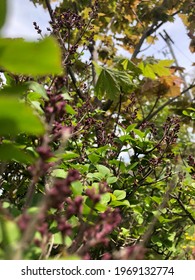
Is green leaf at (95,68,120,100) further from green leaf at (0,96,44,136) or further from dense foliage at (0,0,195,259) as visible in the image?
green leaf at (0,96,44,136)

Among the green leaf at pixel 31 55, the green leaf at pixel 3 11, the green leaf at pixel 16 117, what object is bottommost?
the green leaf at pixel 16 117

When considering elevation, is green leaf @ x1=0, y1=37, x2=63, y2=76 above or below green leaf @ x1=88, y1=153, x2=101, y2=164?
above

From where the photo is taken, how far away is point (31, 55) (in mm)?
415

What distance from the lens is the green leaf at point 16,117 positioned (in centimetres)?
43

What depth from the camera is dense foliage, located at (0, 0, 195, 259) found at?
1.77 feet

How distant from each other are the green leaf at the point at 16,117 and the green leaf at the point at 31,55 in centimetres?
4

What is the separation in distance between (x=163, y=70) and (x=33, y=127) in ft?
10.7

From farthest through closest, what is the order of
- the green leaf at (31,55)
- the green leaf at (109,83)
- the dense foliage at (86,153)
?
the green leaf at (109,83) → the dense foliage at (86,153) → the green leaf at (31,55)

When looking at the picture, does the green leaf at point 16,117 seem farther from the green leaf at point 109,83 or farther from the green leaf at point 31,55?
the green leaf at point 109,83

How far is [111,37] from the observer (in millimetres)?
5535

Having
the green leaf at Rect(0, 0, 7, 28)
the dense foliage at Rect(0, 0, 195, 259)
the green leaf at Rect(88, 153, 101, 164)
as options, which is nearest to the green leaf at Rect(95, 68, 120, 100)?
the dense foliage at Rect(0, 0, 195, 259)

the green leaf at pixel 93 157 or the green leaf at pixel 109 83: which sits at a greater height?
the green leaf at pixel 109 83

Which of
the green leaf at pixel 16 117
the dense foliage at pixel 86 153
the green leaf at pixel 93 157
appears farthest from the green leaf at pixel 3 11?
the green leaf at pixel 93 157

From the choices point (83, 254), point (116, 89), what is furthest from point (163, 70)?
point (83, 254)
